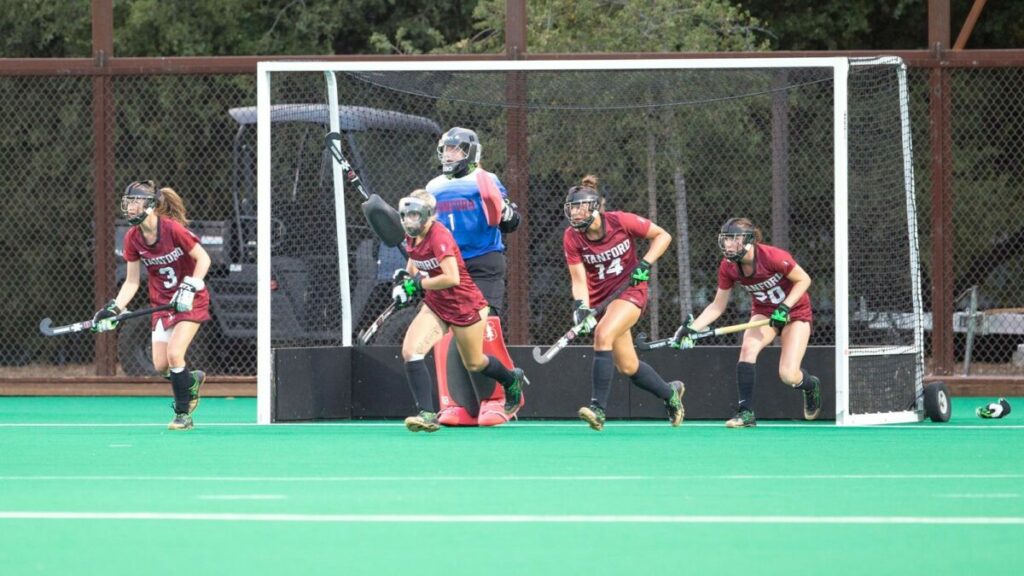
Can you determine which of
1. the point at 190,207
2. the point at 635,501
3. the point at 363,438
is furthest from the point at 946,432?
the point at 190,207

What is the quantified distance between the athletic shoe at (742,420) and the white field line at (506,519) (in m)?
4.75

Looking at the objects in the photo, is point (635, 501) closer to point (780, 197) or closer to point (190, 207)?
point (780, 197)

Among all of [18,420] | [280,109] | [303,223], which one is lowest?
[18,420]

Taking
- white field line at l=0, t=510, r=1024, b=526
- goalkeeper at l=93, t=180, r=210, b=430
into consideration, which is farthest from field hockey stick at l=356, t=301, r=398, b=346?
white field line at l=0, t=510, r=1024, b=526

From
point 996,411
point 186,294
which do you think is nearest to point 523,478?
point 186,294

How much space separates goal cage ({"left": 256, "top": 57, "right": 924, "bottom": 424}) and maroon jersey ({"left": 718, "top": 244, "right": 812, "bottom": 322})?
81 centimetres

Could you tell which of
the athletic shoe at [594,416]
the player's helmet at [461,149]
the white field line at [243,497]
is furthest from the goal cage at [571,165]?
the white field line at [243,497]

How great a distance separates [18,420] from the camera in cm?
1221

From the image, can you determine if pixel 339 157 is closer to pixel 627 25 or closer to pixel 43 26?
pixel 627 25

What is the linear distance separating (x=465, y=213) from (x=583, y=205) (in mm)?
737

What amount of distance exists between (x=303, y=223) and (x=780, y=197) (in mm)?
3474

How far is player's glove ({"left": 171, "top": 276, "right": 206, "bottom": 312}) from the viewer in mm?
11125

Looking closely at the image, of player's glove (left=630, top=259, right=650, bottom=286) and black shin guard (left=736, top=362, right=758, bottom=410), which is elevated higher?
player's glove (left=630, top=259, right=650, bottom=286)

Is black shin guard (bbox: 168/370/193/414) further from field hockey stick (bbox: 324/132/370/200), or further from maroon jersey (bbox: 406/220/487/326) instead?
field hockey stick (bbox: 324/132/370/200)
